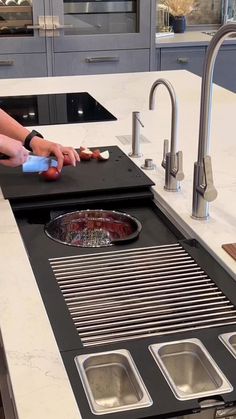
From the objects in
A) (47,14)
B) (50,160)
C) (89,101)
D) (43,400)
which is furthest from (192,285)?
(47,14)

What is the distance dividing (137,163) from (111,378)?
0.95 meters

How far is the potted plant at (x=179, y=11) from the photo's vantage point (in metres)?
4.46

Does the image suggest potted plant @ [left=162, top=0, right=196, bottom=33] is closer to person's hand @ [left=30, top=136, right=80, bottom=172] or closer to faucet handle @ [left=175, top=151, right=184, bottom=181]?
person's hand @ [left=30, top=136, right=80, bottom=172]

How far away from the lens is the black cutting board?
1.66 meters

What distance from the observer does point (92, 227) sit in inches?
65.1

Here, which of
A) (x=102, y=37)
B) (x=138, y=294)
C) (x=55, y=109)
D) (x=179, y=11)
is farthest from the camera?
(x=179, y=11)

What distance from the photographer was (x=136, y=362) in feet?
3.36

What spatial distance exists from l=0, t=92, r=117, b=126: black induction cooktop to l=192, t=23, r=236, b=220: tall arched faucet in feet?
3.14

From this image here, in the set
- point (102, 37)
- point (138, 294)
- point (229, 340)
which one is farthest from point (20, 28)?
point (229, 340)

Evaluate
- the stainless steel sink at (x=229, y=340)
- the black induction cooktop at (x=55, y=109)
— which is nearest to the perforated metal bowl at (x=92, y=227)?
the stainless steel sink at (x=229, y=340)

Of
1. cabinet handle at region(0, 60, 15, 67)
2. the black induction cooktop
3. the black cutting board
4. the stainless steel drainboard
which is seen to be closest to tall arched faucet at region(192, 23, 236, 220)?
the stainless steel drainboard

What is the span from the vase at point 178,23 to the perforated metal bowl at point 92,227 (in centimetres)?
319

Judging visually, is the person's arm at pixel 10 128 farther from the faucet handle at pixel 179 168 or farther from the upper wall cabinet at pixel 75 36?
the upper wall cabinet at pixel 75 36

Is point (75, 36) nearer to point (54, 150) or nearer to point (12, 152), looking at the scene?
point (54, 150)
